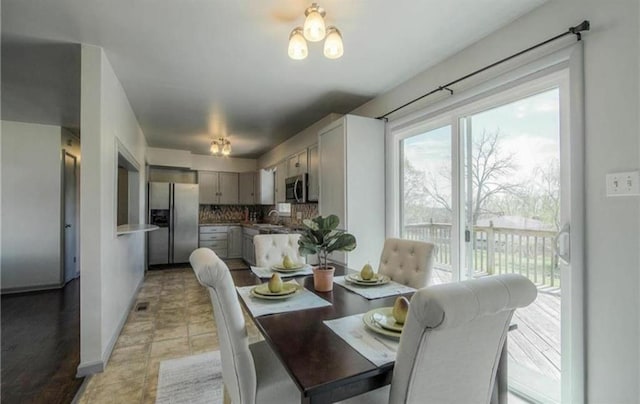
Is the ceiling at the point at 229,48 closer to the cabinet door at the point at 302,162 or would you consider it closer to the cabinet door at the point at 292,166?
the cabinet door at the point at 302,162

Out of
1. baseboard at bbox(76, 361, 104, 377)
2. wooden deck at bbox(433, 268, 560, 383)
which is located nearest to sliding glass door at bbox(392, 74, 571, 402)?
wooden deck at bbox(433, 268, 560, 383)

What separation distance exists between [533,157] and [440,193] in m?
0.82

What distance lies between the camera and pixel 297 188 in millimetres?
4477

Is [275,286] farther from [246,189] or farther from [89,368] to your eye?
[246,189]

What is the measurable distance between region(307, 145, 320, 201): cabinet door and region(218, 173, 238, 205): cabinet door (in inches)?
130

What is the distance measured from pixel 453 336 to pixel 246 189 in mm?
6694

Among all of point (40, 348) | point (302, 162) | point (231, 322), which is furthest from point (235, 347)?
point (302, 162)

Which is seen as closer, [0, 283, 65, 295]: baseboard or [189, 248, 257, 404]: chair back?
[189, 248, 257, 404]: chair back

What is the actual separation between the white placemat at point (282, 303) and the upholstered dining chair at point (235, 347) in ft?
0.53

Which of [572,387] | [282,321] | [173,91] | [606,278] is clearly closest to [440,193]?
[606,278]

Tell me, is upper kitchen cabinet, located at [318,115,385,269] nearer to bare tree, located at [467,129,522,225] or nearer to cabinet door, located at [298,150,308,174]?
bare tree, located at [467,129,522,225]

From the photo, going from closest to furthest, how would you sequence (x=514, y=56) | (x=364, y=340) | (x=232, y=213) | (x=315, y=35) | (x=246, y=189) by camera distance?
(x=364, y=340) < (x=315, y=35) < (x=514, y=56) < (x=246, y=189) < (x=232, y=213)

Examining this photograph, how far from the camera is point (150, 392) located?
193cm

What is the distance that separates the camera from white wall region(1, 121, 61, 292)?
13.6ft
